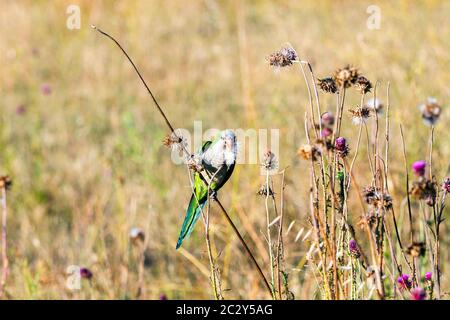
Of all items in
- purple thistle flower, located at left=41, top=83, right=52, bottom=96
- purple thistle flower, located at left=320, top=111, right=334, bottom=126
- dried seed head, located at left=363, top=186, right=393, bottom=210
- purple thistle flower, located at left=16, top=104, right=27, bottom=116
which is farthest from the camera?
purple thistle flower, located at left=41, top=83, right=52, bottom=96

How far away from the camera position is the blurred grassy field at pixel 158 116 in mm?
2537

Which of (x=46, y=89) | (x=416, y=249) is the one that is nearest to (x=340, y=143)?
(x=416, y=249)

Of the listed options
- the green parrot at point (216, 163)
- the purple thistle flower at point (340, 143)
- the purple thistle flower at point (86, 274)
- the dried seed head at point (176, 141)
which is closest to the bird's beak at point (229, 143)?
the green parrot at point (216, 163)

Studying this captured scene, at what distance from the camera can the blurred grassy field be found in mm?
2537

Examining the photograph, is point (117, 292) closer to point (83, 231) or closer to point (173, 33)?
point (83, 231)

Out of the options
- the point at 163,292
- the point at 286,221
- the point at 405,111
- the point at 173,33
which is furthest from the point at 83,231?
the point at 173,33

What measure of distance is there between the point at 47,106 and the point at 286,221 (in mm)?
2370

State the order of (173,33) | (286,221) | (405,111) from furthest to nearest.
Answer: (173,33)
(405,111)
(286,221)

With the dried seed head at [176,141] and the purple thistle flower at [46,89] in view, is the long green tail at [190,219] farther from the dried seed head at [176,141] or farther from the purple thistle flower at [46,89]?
the purple thistle flower at [46,89]

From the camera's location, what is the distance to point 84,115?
169 inches

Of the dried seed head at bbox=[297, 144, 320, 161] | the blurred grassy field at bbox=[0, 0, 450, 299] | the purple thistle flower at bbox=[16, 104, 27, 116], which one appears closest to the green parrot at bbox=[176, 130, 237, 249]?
the blurred grassy field at bbox=[0, 0, 450, 299]

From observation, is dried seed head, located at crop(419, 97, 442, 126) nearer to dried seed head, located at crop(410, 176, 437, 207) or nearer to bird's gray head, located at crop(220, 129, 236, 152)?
dried seed head, located at crop(410, 176, 437, 207)

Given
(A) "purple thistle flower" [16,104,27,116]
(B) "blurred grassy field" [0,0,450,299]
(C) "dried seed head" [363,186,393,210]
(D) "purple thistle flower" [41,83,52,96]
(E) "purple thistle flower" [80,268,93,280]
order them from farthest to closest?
(D) "purple thistle flower" [41,83,52,96] < (A) "purple thistle flower" [16,104,27,116] < (B) "blurred grassy field" [0,0,450,299] < (E) "purple thistle flower" [80,268,93,280] < (C) "dried seed head" [363,186,393,210]

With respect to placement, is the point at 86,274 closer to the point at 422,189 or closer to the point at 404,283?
the point at 404,283
